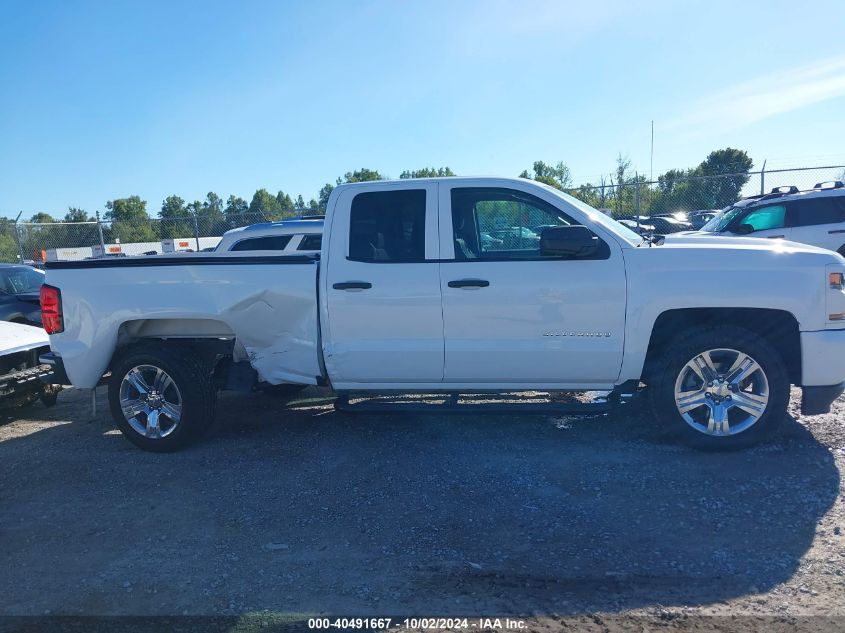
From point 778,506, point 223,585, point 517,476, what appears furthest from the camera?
point 517,476

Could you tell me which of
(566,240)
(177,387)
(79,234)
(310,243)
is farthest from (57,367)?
(79,234)

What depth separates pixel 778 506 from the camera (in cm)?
409

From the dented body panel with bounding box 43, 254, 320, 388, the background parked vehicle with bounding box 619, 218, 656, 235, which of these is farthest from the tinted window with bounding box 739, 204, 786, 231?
the dented body panel with bounding box 43, 254, 320, 388

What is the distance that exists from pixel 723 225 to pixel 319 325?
9437 millimetres

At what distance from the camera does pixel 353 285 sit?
515 cm

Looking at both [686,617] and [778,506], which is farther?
[778,506]

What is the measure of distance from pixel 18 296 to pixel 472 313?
29.3 feet

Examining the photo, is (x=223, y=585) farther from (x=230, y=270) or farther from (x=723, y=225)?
(x=723, y=225)

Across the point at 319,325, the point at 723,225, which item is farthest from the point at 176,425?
the point at 723,225

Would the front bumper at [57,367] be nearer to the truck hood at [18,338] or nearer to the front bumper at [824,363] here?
the truck hood at [18,338]

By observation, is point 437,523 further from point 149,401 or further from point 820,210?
point 820,210

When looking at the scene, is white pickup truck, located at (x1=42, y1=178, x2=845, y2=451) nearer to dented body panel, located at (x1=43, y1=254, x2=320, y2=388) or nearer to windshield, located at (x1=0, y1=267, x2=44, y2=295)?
dented body panel, located at (x1=43, y1=254, x2=320, y2=388)

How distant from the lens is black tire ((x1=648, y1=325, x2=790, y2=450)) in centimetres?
483

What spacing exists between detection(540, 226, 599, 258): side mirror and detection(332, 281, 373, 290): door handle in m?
1.36
